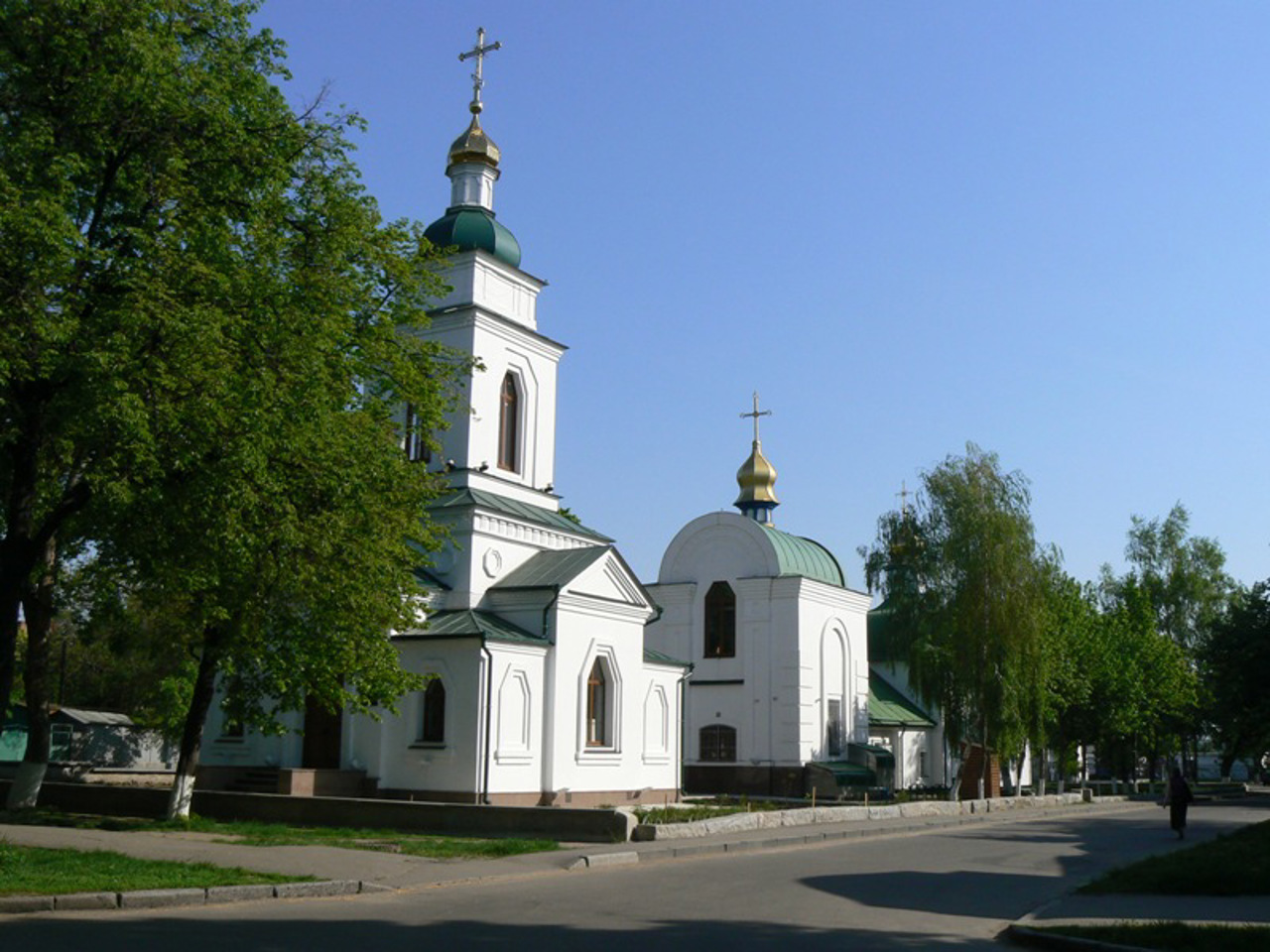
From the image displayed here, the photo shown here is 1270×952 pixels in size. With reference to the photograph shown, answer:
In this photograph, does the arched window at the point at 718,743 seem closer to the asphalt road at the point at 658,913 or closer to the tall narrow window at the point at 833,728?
the tall narrow window at the point at 833,728

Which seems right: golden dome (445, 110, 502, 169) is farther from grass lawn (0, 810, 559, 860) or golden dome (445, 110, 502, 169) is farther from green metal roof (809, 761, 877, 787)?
green metal roof (809, 761, 877, 787)

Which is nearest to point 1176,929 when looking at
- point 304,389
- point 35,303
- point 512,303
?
point 304,389

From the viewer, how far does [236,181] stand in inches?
619

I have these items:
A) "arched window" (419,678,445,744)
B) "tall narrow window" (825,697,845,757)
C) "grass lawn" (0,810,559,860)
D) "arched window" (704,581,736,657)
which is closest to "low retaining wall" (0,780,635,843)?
"grass lawn" (0,810,559,860)

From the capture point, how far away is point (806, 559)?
1684 inches

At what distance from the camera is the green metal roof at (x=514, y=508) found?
2827 centimetres

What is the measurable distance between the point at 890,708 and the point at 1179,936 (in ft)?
124

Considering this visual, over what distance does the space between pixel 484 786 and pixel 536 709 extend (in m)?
2.24

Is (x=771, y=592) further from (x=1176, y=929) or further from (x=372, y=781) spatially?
(x=1176, y=929)

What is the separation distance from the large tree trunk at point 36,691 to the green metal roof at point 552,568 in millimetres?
9480

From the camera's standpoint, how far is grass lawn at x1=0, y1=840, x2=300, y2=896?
11898 millimetres

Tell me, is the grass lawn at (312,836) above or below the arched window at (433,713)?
below

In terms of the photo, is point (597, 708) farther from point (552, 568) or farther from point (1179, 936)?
point (1179, 936)

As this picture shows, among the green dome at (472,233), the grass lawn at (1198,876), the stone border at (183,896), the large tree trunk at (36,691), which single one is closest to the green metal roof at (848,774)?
the green dome at (472,233)
